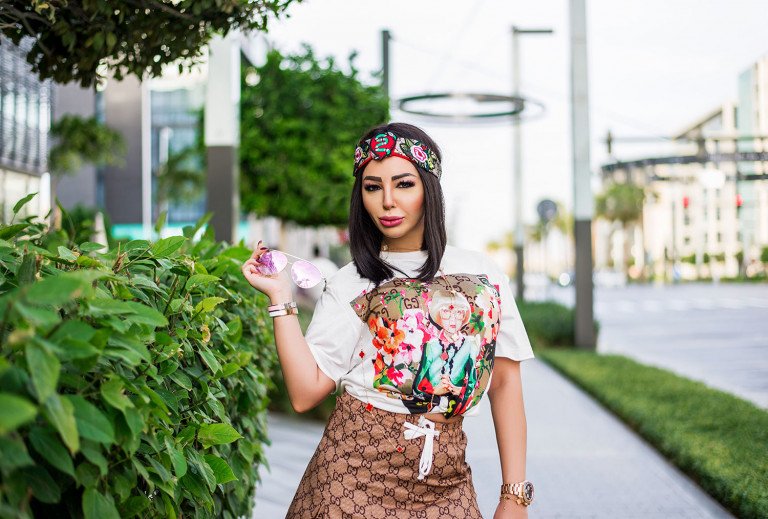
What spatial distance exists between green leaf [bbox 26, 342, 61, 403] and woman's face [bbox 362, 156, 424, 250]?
3.81 ft

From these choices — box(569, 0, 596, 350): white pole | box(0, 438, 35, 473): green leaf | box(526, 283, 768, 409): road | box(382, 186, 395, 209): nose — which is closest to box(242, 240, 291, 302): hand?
box(382, 186, 395, 209): nose

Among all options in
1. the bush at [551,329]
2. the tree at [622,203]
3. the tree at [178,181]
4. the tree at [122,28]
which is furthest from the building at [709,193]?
the tree at [178,181]

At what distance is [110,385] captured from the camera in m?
1.65

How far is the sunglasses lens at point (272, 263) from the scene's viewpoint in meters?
2.24

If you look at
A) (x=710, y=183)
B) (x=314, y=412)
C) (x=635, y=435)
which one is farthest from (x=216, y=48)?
(x=710, y=183)

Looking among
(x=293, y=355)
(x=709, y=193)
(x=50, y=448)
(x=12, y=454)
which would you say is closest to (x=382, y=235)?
(x=293, y=355)

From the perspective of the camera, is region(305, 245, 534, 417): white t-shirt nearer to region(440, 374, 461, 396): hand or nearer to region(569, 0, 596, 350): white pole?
region(440, 374, 461, 396): hand

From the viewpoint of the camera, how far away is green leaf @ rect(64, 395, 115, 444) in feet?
4.93

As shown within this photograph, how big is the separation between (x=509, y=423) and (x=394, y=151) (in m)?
0.79

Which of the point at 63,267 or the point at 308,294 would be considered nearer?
the point at 63,267

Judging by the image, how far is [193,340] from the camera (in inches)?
101

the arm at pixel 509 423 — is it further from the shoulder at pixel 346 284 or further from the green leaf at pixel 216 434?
the green leaf at pixel 216 434

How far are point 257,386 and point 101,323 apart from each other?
189cm

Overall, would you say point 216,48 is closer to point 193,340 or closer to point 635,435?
point 635,435
